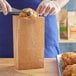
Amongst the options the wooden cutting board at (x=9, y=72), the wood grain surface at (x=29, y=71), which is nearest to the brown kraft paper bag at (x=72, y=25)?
the wood grain surface at (x=29, y=71)

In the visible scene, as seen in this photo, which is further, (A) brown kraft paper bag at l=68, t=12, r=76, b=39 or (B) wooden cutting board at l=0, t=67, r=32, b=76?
(A) brown kraft paper bag at l=68, t=12, r=76, b=39

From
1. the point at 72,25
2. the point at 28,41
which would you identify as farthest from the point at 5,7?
the point at 72,25

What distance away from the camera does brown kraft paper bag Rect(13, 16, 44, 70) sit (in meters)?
0.70

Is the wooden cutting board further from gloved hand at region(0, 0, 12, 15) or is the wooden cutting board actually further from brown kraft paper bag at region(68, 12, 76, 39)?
brown kraft paper bag at region(68, 12, 76, 39)

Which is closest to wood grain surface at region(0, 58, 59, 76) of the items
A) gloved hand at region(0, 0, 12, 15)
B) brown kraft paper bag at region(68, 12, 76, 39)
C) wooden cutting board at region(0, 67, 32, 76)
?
wooden cutting board at region(0, 67, 32, 76)

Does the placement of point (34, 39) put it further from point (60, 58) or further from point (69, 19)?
point (69, 19)

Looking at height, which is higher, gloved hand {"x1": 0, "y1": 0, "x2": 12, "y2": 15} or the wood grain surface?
gloved hand {"x1": 0, "y1": 0, "x2": 12, "y2": 15}

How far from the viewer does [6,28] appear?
3.37ft

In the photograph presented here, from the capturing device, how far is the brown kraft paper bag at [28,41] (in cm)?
70

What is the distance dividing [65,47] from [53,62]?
65.0 inches

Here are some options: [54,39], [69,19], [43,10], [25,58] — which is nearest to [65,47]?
[69,19]

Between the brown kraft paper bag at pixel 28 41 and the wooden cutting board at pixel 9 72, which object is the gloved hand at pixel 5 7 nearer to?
the brown kraft paper bag at pixel 28 41

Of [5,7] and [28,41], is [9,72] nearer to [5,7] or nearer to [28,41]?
[28,41]

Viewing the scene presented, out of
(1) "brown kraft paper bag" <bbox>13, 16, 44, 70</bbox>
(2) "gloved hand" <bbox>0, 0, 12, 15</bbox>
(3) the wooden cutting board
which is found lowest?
(3) the wooden cutting board
